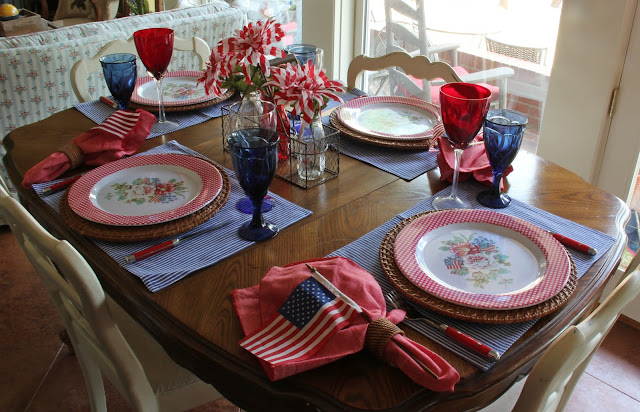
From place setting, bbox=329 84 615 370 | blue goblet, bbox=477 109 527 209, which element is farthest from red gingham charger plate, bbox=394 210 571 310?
blue goblet, bbox=477 109 527 209

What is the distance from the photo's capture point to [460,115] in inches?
41.3

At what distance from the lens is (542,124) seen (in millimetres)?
1978

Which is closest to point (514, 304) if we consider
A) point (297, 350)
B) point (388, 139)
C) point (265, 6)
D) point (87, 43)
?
point (297, 350)

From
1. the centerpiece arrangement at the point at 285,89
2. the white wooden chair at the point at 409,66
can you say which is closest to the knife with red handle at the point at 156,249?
the centerpiece arrangement at the point at 285,89

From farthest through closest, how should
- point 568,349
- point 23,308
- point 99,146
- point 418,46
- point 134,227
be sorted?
point 418,46, point 23,308, point 99,146, point 134,227, point 568,349

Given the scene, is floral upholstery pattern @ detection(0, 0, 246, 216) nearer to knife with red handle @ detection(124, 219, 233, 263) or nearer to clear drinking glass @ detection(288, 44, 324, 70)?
clear drinking glass @ detection(288, 44, 324, 70)

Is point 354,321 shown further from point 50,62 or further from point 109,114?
point 50,62

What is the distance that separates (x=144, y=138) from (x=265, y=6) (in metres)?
2.19

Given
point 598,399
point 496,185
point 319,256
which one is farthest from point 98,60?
point 598,399

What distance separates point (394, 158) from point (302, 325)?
621mm

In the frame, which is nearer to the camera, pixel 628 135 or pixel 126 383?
pixel 126 383

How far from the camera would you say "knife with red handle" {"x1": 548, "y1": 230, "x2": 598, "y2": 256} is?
99 cm

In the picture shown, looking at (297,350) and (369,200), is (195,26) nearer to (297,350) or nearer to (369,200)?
(369,200)

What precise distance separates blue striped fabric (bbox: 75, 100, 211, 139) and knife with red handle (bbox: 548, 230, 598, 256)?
92cm
